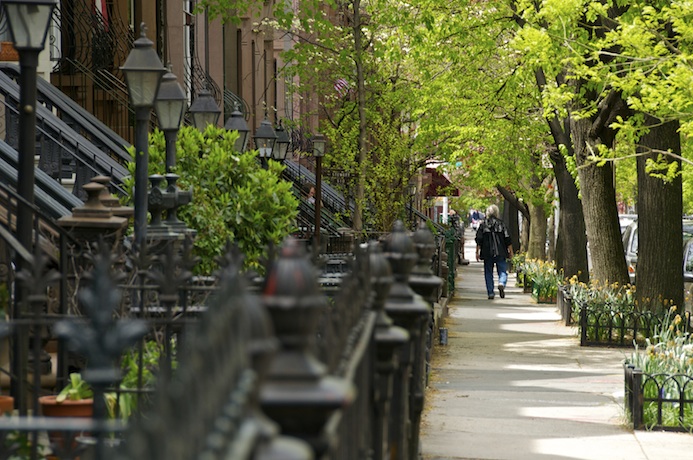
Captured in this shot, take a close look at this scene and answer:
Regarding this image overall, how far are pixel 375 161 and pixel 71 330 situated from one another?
26.6 metres

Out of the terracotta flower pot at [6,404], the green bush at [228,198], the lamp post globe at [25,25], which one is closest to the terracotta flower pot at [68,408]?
the terracotta flower pot at [6,404]

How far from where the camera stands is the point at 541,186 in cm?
4169

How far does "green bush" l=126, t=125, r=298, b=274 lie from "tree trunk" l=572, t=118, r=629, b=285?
903 cm

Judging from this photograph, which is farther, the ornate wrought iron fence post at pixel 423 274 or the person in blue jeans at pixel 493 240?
the person in blue jeans at pixel 493 240

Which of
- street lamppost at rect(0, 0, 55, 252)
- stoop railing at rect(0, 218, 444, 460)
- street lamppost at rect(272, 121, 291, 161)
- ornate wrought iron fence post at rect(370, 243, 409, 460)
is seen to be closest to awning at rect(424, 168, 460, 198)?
street lamppost at rect(272, 121, 291, 161)

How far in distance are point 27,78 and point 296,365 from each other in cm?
620

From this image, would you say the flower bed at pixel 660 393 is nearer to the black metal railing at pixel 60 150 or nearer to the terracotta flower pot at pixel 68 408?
the terracotta flower pot at pixel 68 408

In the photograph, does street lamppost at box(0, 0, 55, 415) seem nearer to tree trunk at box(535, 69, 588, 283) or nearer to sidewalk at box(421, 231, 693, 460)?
sidewalk at box(421, 231, 693, 460)

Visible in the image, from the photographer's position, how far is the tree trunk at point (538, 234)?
4388cm

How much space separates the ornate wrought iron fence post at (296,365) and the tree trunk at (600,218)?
1845 cm

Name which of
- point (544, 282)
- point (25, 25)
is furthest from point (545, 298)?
point (25, 25)

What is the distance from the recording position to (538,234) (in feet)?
144

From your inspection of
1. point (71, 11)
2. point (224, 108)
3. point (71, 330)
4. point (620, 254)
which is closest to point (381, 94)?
point (224, 108)

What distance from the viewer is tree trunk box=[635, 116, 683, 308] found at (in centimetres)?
1830
